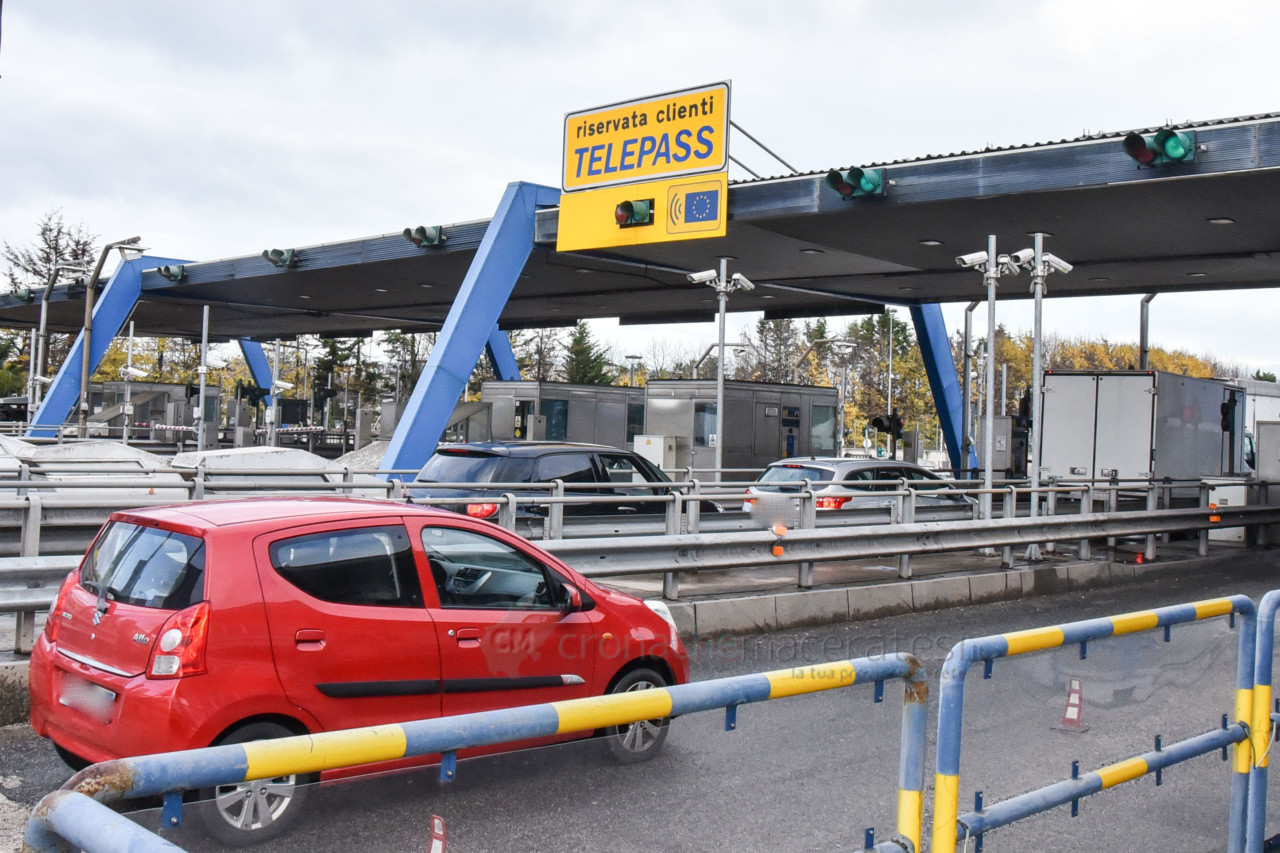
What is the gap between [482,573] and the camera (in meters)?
5.98

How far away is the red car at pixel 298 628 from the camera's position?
482cm

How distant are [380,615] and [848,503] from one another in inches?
445

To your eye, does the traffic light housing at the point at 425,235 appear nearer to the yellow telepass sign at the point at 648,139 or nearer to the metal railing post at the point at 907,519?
the yellow telepass sign at the point at 648,139

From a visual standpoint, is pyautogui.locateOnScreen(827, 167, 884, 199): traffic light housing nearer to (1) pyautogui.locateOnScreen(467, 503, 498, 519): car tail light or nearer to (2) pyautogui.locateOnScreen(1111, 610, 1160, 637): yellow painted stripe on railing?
(1) pyautogui.locateOnScreen(467, 503, 498, 519): car tail light

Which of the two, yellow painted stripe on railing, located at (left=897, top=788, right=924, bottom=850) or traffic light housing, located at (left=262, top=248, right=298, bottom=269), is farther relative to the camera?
traffic light housing, located at (left=262, top=248, right=298, bottom=269)

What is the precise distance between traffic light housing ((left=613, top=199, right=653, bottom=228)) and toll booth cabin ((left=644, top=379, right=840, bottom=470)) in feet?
20.7

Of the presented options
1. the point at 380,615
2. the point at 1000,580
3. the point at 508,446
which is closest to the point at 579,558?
the point at 508,446

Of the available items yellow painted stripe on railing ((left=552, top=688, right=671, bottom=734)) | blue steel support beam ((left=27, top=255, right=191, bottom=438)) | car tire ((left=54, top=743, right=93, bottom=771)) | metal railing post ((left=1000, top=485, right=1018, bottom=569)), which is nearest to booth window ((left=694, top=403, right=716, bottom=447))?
metal railing post ((left=1000, top=485, right=1018, bottom=569))

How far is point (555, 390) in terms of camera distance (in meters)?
29.9

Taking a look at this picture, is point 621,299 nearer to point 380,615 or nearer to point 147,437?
point 147,437

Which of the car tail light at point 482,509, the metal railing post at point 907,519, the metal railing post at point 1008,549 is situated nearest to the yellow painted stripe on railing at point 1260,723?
the car tail light at point 482,509

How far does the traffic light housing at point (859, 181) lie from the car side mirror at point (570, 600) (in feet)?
41.4

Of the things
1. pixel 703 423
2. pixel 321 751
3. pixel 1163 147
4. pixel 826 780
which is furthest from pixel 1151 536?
pixel 321 751

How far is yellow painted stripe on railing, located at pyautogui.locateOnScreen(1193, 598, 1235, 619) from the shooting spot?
463cm
